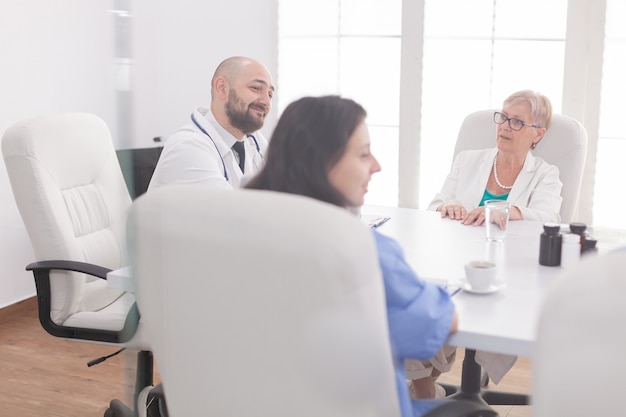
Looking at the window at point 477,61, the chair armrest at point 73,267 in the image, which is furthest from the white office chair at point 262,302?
the window at point 477,61

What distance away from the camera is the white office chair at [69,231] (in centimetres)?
222

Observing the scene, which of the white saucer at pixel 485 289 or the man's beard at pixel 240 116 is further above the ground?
the man's beard at pixel 240 116

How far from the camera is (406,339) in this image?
130 centimetres

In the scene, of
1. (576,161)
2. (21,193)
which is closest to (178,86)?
(21,193)

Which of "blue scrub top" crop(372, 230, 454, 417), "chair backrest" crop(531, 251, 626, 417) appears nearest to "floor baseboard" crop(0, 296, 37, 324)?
"blue scrub top" crop(372, 230, 454, 417)

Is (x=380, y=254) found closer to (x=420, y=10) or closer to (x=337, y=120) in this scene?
(x=337, y=120)

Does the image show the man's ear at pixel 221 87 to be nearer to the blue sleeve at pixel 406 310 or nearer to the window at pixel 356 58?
the window at pixel 356 58

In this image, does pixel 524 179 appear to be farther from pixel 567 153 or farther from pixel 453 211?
pixel 453 211

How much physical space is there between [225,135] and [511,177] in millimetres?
1000

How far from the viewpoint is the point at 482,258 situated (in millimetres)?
1932

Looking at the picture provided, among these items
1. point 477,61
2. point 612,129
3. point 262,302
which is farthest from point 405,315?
point 477,61

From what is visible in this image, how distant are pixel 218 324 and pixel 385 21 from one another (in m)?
2.84

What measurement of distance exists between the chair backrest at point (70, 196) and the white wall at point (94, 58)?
0.55 m

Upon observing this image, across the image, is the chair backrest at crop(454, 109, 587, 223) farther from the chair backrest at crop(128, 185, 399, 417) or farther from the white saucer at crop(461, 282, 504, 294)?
the chair backrest at crop(128, 185, 399, 417)
